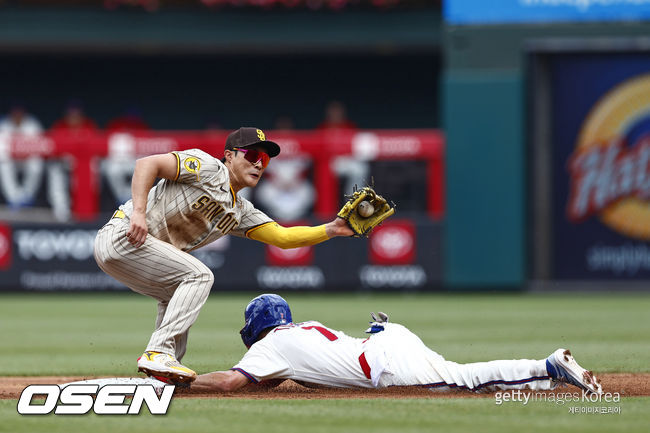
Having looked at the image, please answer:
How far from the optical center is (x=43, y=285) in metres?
15.9

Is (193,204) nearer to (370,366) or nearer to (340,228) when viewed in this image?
(340,228)

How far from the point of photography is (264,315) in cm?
635

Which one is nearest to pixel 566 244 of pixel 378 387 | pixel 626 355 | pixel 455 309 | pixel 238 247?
pixel 455 309

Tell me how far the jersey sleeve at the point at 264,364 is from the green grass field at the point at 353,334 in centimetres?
19

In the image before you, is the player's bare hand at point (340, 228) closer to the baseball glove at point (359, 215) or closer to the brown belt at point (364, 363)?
the baseball glove at point (359, 215)

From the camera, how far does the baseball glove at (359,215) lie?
6699mm

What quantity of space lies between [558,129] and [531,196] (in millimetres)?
984

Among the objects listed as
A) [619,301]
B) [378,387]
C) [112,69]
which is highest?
[112,69]

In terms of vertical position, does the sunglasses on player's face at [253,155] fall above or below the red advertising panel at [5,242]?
above

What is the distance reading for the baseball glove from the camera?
6699mm

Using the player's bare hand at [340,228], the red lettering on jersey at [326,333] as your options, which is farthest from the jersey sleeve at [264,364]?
the player's bare hand at [340,228]

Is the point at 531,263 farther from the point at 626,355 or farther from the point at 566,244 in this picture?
the point at 626,355

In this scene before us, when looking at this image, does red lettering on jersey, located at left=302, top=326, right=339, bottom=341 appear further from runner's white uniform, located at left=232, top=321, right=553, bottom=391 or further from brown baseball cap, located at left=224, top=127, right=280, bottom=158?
brown baseball cap, located at left=224, top=127, right=280, bottom=158

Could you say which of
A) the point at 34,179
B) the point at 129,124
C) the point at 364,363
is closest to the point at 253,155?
the point at 364,363
